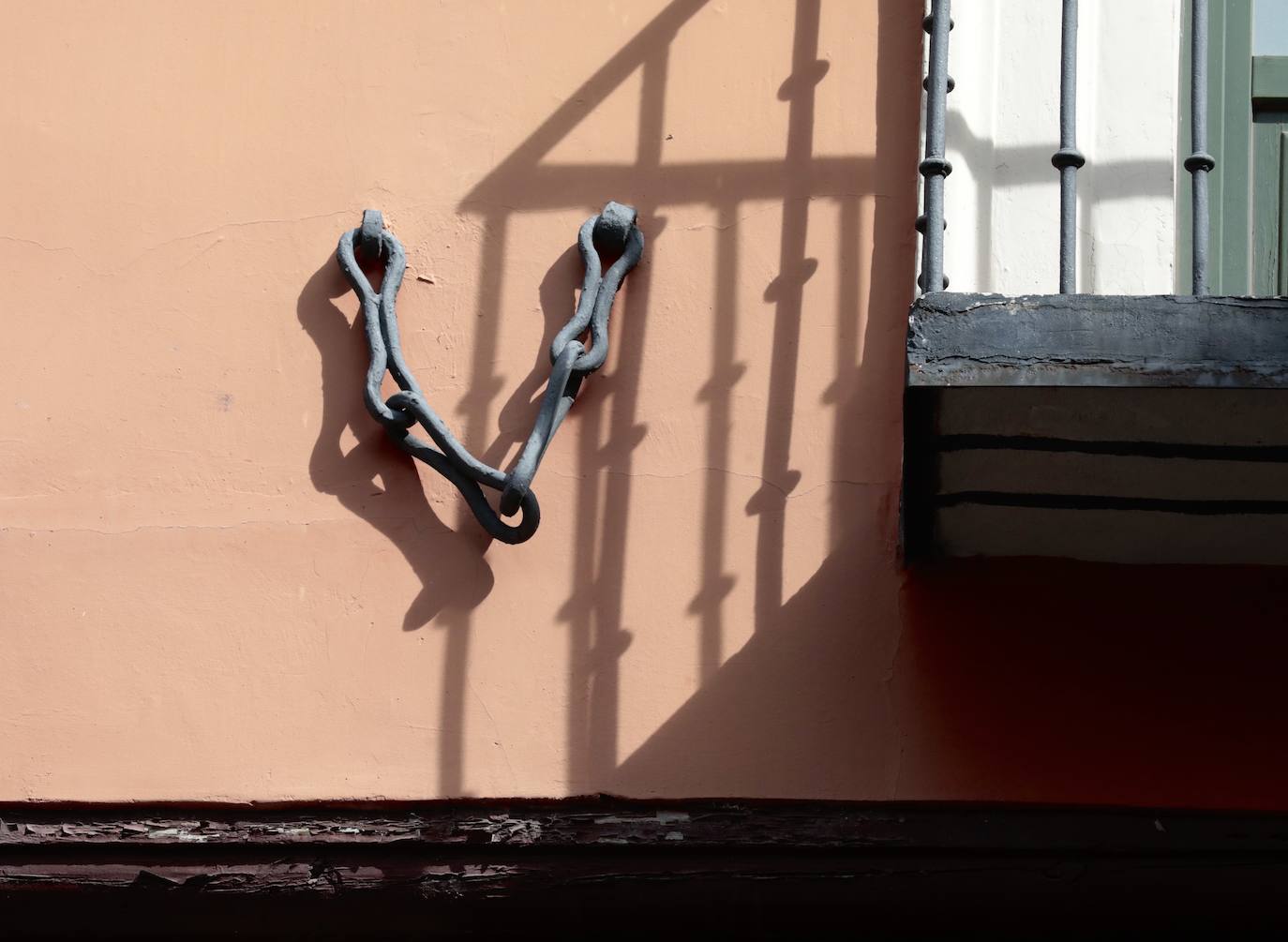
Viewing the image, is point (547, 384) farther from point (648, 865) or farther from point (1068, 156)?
point (1068, 156)

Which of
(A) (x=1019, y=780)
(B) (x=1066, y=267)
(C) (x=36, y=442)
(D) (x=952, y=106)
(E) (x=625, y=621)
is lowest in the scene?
(A) (x=1019, y=780)

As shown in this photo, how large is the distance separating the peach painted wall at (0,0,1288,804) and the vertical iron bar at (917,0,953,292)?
11.4 inches

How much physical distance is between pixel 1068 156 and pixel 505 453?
1.12 m

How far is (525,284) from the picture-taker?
326 centimetres

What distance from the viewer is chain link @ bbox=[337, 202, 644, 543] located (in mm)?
3066

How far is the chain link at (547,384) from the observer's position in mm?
3066

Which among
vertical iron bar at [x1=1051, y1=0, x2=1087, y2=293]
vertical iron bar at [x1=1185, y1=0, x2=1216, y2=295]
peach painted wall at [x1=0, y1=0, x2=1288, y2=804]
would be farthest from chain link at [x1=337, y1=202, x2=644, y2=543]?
vertical iron bar at [x1=1185, y1=0, x2=1216, y2=295]

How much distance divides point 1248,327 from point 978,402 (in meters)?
0.41

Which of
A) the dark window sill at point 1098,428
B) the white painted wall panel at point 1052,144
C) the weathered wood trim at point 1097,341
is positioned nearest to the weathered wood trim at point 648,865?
the dark window sill at point 1098,428

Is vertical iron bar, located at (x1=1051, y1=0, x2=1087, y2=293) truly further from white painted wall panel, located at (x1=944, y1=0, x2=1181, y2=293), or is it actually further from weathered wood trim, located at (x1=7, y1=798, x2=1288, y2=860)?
weathered wood trim, located at (x1=7, y1=798, x2=1288, y2=860)

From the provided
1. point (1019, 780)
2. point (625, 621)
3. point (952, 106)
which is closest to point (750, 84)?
point (952, 106)

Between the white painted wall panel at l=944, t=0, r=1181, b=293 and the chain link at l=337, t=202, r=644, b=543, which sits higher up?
the white painted wall panel at l=944, t=0, r=1181, b=293

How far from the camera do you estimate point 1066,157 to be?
2828 mm

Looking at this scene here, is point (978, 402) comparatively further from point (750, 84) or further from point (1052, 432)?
point (750, 84)
